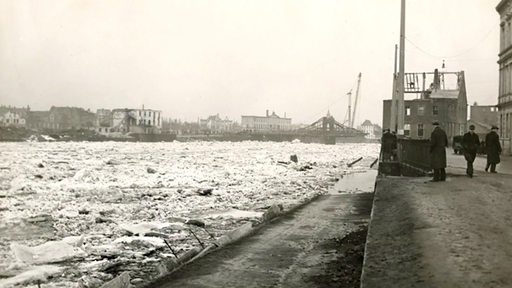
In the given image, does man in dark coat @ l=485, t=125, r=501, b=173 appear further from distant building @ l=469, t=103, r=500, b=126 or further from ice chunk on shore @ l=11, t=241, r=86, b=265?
distant building @ l=469, t=103, r=500, b=126

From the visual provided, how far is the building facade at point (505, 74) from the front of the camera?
106ft

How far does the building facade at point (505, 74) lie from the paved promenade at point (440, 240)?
2551 centimetres

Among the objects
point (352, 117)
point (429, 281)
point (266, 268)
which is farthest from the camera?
point (352, 117)

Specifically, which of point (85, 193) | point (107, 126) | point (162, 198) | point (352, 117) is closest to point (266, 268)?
point (162, 198)

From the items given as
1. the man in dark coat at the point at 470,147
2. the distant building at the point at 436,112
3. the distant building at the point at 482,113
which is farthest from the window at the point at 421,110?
the man in dark coat at the point at 470,147

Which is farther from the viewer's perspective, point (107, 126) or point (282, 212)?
point (107, 126)

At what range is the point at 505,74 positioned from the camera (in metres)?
34.2

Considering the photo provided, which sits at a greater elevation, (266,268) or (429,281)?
(429,281)

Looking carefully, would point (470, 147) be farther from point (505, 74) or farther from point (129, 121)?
point (129, 121)

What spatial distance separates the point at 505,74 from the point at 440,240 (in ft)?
108

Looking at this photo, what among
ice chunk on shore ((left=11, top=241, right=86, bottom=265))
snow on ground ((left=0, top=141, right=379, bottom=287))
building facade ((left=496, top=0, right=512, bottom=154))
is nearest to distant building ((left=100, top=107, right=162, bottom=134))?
building facade ((left=496, top=0, right=512, bottom=154))

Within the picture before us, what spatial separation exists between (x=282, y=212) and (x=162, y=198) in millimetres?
5502

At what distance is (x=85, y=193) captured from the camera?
1786 centimetres

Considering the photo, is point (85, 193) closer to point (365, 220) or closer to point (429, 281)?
point (365, 220)
